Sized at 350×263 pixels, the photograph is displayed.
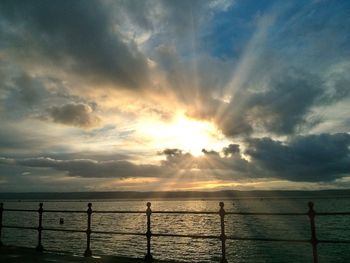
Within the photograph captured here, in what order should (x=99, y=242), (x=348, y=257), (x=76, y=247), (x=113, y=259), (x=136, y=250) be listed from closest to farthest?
(x=113, y=259)
(x=348, y=257)
(x=136, y=250)
(x=76, y=247)
(x=99, y=242)

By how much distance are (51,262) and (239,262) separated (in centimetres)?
2151

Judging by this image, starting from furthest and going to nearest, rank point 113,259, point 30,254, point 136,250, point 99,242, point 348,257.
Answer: point 99,242, point 136,250, point 348,257, point 30,254, point 113,259

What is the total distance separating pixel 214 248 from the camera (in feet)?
118

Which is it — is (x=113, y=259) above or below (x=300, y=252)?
above

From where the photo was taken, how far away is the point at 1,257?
10.2 m

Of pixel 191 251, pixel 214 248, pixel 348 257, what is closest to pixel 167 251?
pixel 191 251

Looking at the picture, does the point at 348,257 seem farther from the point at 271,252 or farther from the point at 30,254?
the point at 30,254

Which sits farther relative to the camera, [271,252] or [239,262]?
[271,252]

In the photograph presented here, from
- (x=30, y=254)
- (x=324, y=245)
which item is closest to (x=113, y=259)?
(x=30, y=254)

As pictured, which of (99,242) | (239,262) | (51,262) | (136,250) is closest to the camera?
(51,262)

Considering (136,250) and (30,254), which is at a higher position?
(30,254)

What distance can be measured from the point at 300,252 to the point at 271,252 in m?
2.52

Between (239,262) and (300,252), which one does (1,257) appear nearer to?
(239,262)

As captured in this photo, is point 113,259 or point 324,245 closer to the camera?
point 113,259
